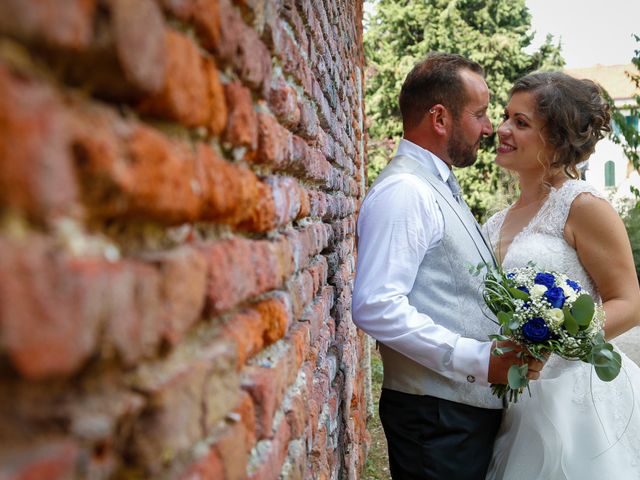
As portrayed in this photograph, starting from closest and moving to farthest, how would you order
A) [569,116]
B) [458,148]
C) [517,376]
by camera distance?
[517,376], [458,148], [569,116]

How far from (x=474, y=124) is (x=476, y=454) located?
1516mm

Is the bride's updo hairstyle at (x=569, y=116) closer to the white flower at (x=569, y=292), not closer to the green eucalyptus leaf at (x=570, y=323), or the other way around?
the white flower at (x=569, y=292)

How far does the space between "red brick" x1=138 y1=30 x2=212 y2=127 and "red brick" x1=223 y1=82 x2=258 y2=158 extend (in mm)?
138

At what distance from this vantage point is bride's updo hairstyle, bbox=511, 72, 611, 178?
3.36 meters

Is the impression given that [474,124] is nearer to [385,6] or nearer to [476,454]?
[476,454]

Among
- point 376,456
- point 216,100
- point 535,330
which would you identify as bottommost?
point 376,456

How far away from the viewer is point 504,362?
98.6 inches

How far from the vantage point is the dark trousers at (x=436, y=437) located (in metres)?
2.62

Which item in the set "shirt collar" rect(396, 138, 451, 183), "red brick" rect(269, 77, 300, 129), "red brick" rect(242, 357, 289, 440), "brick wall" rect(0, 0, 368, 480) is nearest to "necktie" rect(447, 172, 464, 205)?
"shirt collar" rect(396, 138, 451, 183)

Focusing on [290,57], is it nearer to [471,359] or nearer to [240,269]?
[240,269]

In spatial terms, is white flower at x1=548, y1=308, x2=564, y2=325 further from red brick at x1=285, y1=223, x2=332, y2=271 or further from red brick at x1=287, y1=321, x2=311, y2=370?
red brick at x1=287, y1=321, x2=311, y2=370

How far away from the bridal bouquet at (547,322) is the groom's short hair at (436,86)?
893mm

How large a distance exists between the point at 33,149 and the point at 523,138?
3256mm

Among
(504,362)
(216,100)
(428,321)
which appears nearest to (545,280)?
(504,362)
